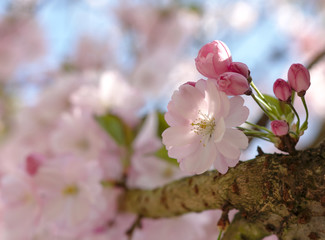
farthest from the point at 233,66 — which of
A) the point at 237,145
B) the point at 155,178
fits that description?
the point at 155,178

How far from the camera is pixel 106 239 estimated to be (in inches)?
37.7

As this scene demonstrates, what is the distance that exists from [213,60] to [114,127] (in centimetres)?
66

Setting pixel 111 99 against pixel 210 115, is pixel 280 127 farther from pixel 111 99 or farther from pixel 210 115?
pixel 111 99

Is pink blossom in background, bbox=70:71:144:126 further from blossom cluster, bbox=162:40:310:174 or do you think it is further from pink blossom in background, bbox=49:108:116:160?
blossom cluster, bbox=162:40:310:174

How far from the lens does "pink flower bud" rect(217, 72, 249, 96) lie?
1.32 feet

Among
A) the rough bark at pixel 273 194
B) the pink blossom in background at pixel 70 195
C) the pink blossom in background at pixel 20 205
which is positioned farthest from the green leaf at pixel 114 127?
the rough bark at pixel 273 194

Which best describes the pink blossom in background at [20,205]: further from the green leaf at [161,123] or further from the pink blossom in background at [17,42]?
the pink blossom in background at [17,42]

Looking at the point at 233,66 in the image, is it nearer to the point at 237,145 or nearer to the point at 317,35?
the point at 237,145

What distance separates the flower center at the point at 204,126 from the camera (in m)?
0.46

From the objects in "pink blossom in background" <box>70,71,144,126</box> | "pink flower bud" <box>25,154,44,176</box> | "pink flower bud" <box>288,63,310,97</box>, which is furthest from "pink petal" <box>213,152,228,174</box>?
"pink blossom in background" <box>70,71,144,126</box>

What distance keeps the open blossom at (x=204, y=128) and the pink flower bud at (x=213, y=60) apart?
0.05ft

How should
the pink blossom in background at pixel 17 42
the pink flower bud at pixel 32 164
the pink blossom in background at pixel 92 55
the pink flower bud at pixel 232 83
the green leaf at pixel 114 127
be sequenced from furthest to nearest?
the pink blossom in background at pixel 17 42 < the pink blossom in background at pixel 92 55 < the green leaf at pixel 114 127 < the pink flower bud at pixel 32 164 < the pink flower bud at pixel 232 83

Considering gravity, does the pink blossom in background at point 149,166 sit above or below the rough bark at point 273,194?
above

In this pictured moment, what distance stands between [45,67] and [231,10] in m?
1.84
